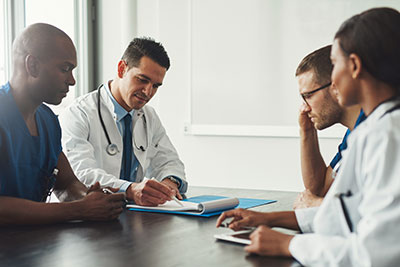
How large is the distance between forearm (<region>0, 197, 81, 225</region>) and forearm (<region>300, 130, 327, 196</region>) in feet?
3.75

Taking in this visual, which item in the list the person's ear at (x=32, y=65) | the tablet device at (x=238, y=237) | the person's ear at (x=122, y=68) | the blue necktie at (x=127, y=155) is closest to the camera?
the tablet device at (x=238, y=237)

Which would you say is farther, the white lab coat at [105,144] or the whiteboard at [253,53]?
the whiteboard at [253,53]

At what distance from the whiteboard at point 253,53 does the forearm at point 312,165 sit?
162 cm

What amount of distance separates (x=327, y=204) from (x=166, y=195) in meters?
1.01

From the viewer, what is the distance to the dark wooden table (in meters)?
1.24

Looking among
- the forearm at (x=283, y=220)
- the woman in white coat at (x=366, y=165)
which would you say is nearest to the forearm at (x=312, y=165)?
the forearm at (x=283, y=220)

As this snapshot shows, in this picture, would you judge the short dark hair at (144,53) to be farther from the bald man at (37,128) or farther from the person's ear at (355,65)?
the person's ear at (355,65)

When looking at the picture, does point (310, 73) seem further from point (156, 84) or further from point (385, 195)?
point (385, 195)

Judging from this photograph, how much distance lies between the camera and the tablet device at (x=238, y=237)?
1392mm

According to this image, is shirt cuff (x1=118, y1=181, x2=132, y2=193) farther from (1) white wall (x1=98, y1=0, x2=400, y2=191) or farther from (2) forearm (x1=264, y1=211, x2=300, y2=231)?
(1) white wall (x1=98, y1=0, x2=400, y2=191)

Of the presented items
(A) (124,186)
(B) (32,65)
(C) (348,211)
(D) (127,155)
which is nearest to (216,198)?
(A) (124,186)

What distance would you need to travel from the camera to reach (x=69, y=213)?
1.69m

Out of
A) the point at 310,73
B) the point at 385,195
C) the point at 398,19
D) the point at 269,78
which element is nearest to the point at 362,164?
the point at 385,195

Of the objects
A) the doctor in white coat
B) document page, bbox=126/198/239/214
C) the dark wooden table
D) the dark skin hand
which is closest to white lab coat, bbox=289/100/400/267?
the dark wooden table
